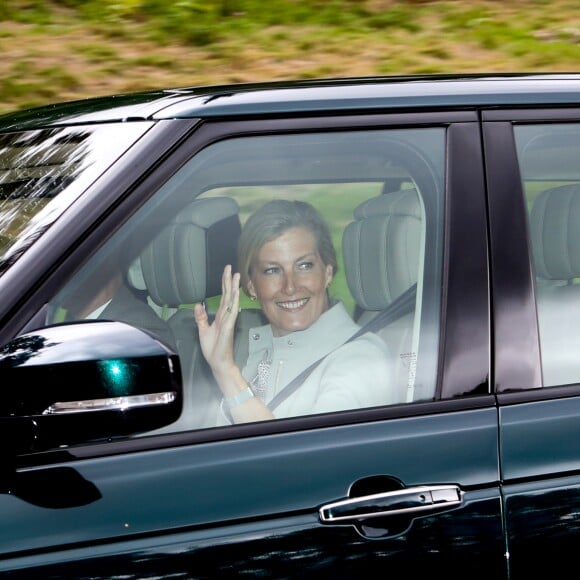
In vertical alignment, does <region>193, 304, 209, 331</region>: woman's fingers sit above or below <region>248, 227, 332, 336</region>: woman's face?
below

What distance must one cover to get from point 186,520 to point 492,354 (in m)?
0.72

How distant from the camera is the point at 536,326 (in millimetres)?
2547

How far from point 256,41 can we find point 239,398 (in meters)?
7.24

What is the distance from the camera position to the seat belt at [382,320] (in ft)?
8.47

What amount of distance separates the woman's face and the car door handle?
0.59 meters

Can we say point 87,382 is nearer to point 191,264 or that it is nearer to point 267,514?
point 267,514

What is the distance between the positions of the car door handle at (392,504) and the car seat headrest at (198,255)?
63 centimetres

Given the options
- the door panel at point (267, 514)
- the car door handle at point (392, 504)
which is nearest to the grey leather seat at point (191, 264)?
the door panel at point (267, 514)

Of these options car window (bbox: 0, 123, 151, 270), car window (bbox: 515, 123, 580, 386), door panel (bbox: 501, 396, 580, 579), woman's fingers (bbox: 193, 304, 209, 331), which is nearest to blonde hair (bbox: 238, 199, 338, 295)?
woman's fingers (bbox: 193, 304, 209, 331)

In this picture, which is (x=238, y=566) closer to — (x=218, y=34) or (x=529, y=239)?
(x=529, y=239)

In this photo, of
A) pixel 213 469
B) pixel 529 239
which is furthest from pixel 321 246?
pixel 213 469

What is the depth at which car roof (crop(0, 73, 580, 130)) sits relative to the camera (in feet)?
8.50

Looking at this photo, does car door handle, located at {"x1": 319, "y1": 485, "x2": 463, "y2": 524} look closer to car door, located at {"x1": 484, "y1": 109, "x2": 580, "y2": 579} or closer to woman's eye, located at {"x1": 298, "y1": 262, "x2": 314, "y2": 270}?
car door, located at {"x1": 484, "y1": 109, "x2": 580, "y2": 579}

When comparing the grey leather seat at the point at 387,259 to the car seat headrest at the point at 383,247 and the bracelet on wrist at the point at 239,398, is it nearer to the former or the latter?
the car seat headrest at the point at 383,247
